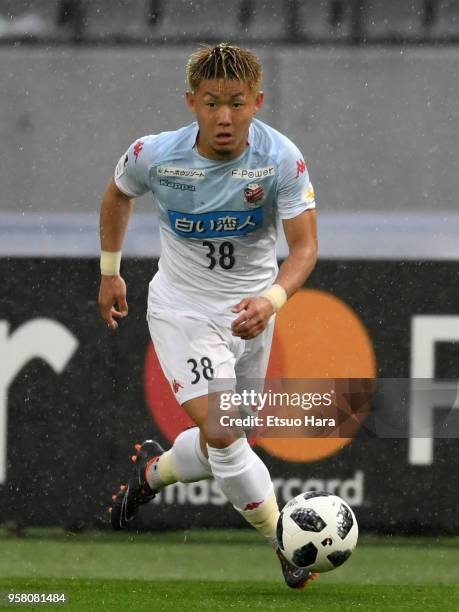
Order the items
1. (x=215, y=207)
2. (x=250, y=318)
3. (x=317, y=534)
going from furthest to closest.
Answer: (x=215, y=207)
(x=317, y=534)
(x=250, y=318)

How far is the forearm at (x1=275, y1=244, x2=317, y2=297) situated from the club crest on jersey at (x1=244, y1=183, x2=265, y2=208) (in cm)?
26

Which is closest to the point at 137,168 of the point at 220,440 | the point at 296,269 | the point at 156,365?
the point at 296,269

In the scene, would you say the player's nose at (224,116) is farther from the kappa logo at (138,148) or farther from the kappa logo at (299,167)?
the kappa logo at (138,148)

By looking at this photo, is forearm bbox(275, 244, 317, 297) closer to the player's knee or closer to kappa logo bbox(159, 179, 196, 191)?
kappa logo bbox(159, 179, 196, 191)

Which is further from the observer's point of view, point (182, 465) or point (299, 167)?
point (182, 465)

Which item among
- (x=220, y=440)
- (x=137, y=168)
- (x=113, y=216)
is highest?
(x=137, y=168)

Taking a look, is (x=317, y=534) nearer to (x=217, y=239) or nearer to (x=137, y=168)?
(x=217, y=239)

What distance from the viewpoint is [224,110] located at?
5293 millimetres

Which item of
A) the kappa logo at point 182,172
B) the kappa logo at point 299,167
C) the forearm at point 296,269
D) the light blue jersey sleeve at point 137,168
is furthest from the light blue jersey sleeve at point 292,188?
the light blue jersey sleeve at point 137,168

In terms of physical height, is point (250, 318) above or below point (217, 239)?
above

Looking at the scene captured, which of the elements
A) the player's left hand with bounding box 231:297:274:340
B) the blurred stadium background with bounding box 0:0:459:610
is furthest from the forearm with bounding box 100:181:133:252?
the blurred stadium background with bounding box 0:0:459:610

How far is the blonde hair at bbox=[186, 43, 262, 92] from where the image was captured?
17.3 feet

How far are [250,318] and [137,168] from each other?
3.42ft

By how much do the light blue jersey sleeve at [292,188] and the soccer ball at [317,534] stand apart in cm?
98
